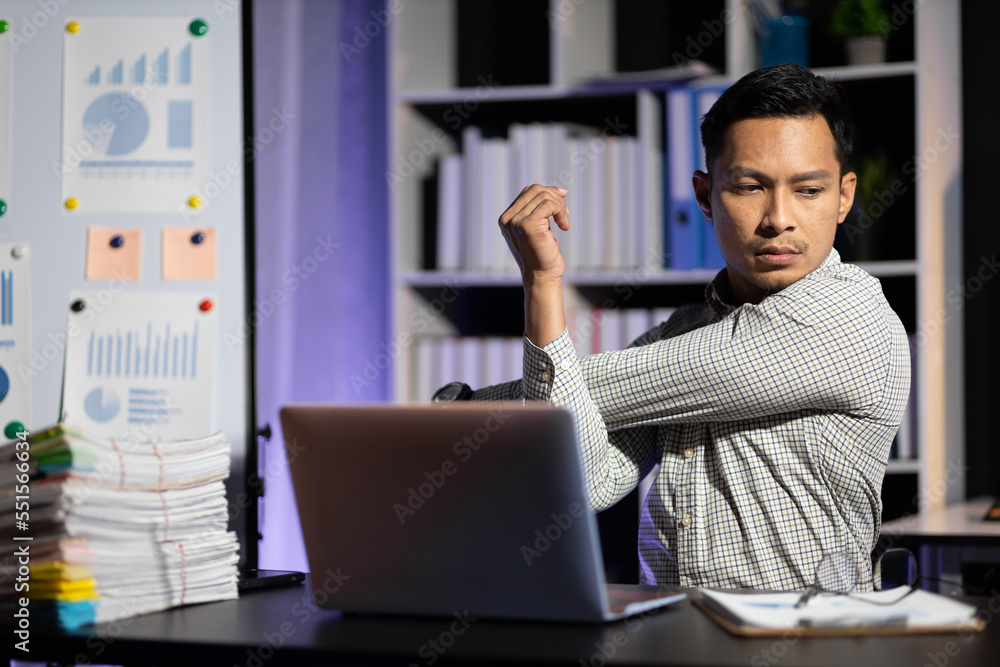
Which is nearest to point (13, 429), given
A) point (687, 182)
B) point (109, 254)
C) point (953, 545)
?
point (109, 254)

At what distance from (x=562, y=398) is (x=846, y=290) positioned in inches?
15.7

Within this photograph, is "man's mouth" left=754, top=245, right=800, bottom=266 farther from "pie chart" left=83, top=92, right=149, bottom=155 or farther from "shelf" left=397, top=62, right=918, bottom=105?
"shelf" left=397, top=62, right=918, bottom=105

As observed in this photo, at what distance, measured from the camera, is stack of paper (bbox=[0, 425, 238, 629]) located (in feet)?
3.24

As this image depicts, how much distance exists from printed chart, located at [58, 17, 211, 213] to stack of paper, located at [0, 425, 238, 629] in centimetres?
54

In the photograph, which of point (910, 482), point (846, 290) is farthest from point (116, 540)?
point (910, 482)

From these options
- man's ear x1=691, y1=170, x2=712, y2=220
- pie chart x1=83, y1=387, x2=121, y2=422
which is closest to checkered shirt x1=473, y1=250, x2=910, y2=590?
man's ear x1=691, y1=170, x2=712, y2=220

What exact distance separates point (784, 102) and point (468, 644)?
2.79 ft

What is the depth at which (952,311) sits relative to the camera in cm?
239

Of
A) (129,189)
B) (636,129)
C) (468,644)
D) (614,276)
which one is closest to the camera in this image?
(468,644)

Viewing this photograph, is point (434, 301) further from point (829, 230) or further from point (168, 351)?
point (829, 230)

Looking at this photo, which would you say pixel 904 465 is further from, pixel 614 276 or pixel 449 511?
pixel 449 511

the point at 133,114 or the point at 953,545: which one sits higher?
the point at 133,114

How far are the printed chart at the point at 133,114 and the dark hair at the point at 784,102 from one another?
801 mm

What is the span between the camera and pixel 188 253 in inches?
60.0
